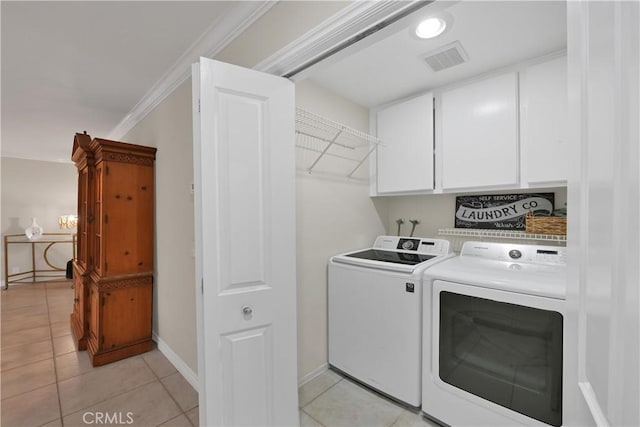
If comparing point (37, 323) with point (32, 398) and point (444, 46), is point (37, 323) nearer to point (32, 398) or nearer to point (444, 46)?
point (32, 398)

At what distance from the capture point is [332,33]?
1.09m

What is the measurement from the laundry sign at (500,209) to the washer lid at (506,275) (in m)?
0.45

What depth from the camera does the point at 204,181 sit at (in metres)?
1.17

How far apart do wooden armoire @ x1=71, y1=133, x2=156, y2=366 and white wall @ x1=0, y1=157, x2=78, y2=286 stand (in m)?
3.80

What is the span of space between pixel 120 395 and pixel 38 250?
17.1ft

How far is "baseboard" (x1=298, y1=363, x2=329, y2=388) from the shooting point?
6.55ft

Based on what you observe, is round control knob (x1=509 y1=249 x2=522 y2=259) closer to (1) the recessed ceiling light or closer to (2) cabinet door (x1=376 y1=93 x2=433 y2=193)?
(2) cabinet door (x1=376 y1=93 x2=433 y2=193)

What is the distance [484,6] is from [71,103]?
11.7 ft

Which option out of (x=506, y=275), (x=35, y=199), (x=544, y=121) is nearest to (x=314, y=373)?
(x=506, y=275)

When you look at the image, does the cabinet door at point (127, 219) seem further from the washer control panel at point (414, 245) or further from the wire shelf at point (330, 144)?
the washer control panel at point (414, 245)

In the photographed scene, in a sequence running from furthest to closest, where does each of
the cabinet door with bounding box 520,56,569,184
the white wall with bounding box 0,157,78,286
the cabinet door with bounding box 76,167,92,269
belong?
the white wall with bounding box 0,157,78,286
the cabinet door with bounding box 76,167,92,269
the cabinet door with bounding box 520,56,569,184

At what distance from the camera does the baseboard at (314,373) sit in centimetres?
200

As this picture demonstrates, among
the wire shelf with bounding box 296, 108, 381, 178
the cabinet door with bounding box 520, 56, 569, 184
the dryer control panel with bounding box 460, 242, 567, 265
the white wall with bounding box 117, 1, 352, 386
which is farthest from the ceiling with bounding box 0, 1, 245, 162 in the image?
the dryer control panel with bounding box 460, 242, 567, 265

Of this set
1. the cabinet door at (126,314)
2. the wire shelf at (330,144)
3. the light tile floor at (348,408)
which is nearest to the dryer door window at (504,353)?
the light tile floor at (348,408)
